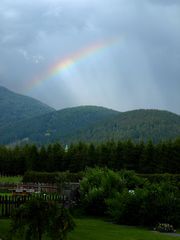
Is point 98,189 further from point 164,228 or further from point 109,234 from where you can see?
point 109,234

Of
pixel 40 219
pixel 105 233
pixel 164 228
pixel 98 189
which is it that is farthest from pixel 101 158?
pixel 40 219

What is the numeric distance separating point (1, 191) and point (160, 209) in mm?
30750

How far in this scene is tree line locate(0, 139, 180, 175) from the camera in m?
81.6

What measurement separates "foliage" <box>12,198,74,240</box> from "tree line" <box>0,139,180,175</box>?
64872 millimetres

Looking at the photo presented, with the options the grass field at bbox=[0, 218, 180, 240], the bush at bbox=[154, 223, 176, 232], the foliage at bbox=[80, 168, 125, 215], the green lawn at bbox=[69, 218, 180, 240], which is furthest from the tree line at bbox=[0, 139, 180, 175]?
the grass field at bbox=[0, 218, 180, 240]

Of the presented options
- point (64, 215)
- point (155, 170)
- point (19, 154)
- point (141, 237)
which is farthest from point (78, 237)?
point (19, 154)

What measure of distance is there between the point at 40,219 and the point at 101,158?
257 feet

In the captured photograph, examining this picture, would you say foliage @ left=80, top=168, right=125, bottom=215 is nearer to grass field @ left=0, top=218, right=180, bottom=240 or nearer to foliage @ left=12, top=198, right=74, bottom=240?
grass field @ left=0, top=218, right=180, bottom=240

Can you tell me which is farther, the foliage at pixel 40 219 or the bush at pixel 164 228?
the bush at pixel 164 228

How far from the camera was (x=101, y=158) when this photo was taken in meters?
90.4

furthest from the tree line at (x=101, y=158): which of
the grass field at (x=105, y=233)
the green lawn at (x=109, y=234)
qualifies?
the grass field at (x=105, y=233)

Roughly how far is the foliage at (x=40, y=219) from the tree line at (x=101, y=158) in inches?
2554

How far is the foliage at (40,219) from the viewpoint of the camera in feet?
40.8

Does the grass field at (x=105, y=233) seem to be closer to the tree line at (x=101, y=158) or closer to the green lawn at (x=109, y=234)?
the green lawn at (x=109, y=234)
